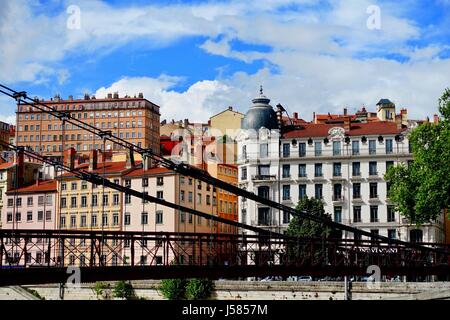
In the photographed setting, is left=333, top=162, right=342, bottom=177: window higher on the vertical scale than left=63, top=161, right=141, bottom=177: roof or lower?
lower

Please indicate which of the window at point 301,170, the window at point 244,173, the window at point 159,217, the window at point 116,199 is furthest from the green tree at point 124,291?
the window at point 301,170

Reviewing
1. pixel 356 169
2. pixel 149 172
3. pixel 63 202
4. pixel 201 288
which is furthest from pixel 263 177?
pixel 201 288

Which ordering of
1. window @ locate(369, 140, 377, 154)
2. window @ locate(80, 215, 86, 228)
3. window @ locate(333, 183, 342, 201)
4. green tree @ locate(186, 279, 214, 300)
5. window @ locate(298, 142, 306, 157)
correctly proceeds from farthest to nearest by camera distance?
window @ locate(80, 215, 86, 228) < window @ locate(298, 142, 306, 157) < window @ locate(369, 140, 377, 154) < window @ locate(333, 183, 342, 201) < green tree @ locate(186, 279, 214, 300)

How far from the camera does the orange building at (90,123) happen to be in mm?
145875

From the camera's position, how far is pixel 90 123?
5861 inches

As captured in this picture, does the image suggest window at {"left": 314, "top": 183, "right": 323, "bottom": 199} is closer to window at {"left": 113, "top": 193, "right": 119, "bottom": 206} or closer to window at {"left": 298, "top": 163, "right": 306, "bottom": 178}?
window at {"left": 298, "top": 163, "right": 306, "bottom": 178}

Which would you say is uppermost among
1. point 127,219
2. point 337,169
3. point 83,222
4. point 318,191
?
point 337,169

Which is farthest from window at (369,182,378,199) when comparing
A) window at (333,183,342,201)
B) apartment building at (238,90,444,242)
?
window at (333,183,342,201)

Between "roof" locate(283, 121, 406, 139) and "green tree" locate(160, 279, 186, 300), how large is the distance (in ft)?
74.2

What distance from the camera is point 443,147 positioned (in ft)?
174

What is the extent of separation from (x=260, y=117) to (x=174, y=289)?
26.1m

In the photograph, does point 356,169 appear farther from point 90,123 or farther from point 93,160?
point 90,123

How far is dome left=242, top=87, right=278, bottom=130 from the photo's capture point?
83.1m
